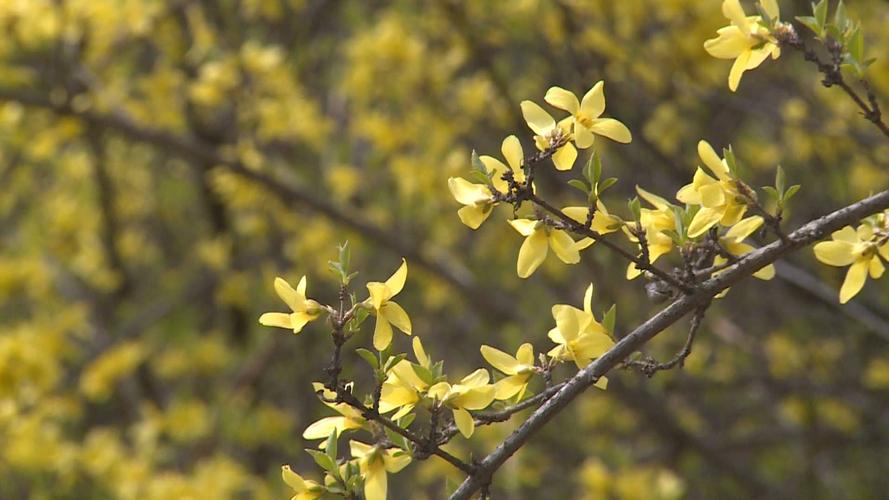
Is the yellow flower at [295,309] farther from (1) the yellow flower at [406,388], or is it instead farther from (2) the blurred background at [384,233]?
(2) the blurred background at [384,233]

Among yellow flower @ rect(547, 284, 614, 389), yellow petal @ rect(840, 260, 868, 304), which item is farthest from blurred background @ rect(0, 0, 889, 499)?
yellow flower @ rect(547, 284, 614, 389)

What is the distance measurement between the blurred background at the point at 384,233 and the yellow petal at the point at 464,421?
2.06m

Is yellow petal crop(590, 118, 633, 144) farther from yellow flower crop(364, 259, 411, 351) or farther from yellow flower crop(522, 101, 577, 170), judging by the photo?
yellow flower crop(364, 259, 411, 351)

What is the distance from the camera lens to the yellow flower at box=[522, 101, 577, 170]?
161 cm

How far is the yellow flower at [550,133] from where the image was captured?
161 cm

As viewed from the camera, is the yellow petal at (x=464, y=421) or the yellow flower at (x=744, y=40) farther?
the yellow flower at (x=744, y=40)

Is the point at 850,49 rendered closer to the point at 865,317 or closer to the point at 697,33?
the point at 865,317

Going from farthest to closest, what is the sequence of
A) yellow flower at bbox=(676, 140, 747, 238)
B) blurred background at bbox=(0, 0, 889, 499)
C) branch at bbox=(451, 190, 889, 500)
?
blurred background at bbox=(0, 0, 889, 499)
yellow flower at bbox=(676, 140, 747, 238)
branch at bbox=(451, 190, 889, 500)

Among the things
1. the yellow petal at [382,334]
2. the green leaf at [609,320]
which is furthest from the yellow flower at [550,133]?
the yellow petal at [382,334]

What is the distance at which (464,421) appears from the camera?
1545 millimetres

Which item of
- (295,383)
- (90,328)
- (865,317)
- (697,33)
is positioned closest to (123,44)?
(90,328)

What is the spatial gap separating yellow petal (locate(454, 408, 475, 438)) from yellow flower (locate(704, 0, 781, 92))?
63 centimetres

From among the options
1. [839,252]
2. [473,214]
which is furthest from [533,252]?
[839,252]

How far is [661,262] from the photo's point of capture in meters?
4.25
